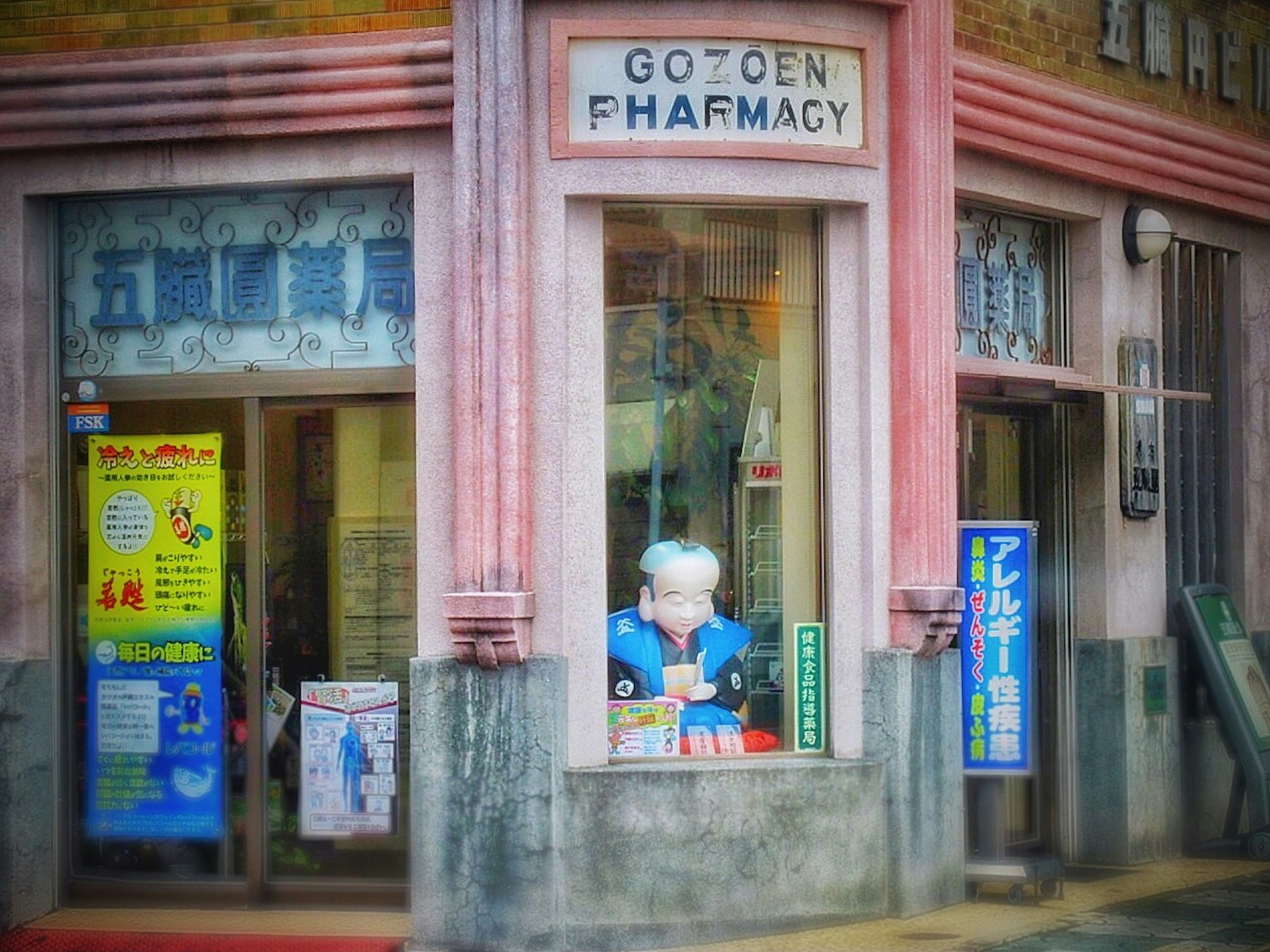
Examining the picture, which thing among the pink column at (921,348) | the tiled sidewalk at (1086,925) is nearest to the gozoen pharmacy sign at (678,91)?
the pink column at (921,348)

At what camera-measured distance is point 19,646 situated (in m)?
10.4

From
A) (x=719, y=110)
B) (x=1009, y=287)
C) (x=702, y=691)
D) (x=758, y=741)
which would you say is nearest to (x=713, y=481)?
(x=702, y=691)

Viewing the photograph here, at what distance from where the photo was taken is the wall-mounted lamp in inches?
483

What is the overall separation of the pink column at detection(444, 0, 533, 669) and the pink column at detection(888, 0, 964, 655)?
1.95 metres

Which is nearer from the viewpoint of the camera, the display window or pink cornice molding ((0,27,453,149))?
pink cornice molding ((0,27,453,149))

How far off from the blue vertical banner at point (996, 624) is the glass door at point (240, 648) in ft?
10.2

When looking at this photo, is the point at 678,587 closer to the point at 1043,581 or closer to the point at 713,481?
the point at 713,481

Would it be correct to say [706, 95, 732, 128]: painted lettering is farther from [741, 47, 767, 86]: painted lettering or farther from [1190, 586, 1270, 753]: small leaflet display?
[1190, 586, 1270, 753]: small leaflet display

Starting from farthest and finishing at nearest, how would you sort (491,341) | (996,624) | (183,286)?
(996,624) → (183,286) → (491,341)

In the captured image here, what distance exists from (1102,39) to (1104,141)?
67 centimetres

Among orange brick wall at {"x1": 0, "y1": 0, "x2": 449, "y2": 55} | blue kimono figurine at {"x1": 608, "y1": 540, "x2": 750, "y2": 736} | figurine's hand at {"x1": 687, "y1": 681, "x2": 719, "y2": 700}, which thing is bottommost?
figurine's hand at {"x1": 687, "y1": 681, "x2": 719, "y2": 700}

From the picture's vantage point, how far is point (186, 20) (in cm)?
1034

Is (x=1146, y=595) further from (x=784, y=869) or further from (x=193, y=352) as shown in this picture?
(x=193, y=352)

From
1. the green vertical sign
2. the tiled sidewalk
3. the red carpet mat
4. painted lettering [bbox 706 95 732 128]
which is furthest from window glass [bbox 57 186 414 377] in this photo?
the tiled sidewalk
